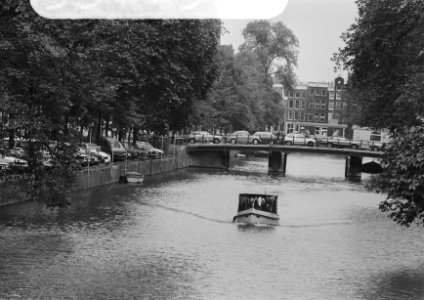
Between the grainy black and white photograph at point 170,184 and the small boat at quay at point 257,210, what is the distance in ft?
0.18

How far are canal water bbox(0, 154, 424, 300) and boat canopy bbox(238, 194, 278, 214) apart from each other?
2.81 feet

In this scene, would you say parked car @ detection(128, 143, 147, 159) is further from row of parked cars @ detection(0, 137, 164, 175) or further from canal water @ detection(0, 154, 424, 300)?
canal water @ detection(0, 154, 424, 300)

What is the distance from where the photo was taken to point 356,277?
20734 millimetres

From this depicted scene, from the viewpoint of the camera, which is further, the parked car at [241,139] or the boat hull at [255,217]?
the parked car at [241,139]

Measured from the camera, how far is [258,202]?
31.2 meters

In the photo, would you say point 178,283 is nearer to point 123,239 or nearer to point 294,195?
point 123,239

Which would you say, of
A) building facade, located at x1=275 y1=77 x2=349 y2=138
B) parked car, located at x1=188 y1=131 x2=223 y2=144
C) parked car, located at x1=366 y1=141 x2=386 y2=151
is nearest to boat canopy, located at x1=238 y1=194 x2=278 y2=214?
building facade, located at x1=275 y1=77 x2=349 y2=138

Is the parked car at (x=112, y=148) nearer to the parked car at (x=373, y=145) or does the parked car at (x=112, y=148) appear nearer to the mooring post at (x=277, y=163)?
the mooring post at (x=277, y=163)

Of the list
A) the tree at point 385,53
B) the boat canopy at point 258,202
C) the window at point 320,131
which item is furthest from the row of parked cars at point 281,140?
the boat canopy at point 258,202

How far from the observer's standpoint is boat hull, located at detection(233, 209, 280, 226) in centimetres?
3053

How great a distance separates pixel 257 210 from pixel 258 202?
488 mm

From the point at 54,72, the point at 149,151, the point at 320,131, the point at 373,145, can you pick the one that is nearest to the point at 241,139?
the point at 320,131

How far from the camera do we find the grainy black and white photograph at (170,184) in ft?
60.9

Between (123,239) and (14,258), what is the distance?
5132 millimetres
